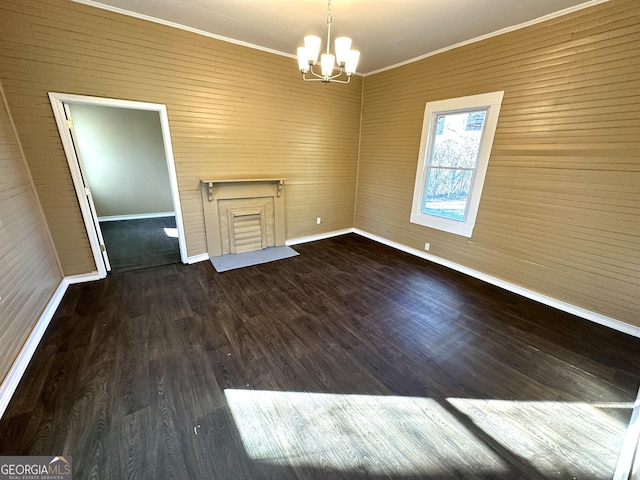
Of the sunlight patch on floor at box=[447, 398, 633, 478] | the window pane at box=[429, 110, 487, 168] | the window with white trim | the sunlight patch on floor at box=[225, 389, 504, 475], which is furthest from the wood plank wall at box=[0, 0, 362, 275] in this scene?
the sunlight patch on floor at box=[447, 398, 633, 478]

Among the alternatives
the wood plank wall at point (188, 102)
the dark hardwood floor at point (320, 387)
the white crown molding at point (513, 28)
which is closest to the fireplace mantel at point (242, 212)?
the wood plank wall at point (188, 102)

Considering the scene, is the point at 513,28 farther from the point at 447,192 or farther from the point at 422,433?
the point at 422,433

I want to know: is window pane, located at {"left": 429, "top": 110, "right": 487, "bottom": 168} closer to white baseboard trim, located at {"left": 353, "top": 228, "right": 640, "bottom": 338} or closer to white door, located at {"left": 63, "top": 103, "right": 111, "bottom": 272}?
white baseboard trim, located at {"left": 353, "top": 228, "right": 640, "bottom": 338}

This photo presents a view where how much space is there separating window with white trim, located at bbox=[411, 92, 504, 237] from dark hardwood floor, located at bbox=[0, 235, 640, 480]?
1.29 m

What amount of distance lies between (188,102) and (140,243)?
263 centimetres

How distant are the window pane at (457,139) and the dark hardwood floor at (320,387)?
190 centimetres

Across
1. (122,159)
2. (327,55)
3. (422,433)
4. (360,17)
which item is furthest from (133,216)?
(422,433)

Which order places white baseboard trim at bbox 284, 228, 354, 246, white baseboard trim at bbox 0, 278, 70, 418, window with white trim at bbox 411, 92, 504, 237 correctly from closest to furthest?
white baseboard trim at bbox 0, 278, 70, 418 → window with white trim at bbox 411, 92, 504, 237 → white baseboard trim at bbox 284, 228, 354, 246

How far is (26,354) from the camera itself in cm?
198

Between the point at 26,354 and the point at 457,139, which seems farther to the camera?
the point at 457,139

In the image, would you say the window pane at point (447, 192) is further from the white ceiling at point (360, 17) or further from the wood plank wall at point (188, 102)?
the wood plank wall at point (188, 102)

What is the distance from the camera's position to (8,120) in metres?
2.43

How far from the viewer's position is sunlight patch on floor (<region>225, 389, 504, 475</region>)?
1.39m

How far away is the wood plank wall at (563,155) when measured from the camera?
2.28m
